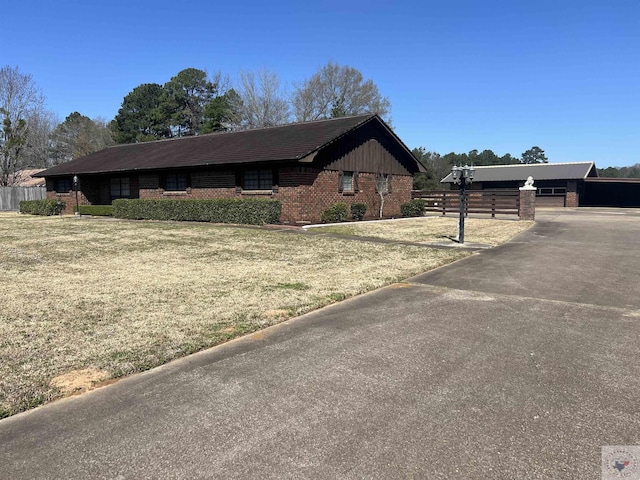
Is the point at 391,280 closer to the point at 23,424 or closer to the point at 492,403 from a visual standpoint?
the point at 492,403

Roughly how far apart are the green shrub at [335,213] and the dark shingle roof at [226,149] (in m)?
3.00

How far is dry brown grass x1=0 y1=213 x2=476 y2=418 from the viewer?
13.7ft

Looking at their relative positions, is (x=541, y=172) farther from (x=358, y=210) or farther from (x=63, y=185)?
(x=63, y=185)

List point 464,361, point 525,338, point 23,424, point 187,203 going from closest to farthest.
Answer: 1. point 23,424
2. point 464,361
3. point 525,338
4. point 187,203

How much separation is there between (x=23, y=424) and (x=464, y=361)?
3.66 metres

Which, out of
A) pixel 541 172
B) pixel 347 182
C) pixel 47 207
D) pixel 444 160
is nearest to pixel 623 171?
pixel 444 160

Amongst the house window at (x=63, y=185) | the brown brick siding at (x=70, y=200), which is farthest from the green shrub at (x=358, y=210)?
the house window at (x=63, y=185)

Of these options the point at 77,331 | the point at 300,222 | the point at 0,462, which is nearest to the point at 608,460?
the point at 0,462

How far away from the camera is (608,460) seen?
2.58 meters

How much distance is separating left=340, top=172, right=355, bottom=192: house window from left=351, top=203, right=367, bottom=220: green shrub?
1.13 meters

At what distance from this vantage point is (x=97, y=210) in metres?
26.5

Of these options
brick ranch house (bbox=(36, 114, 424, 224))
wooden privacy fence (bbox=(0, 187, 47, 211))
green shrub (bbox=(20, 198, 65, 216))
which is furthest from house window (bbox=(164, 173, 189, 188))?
wooden privacy fence (bbox=(0, 187, 47, 211))

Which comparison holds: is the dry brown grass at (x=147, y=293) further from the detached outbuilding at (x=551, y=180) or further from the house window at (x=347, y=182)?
the detached outbuilding at (x=551, y=180)

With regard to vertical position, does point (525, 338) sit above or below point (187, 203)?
below
